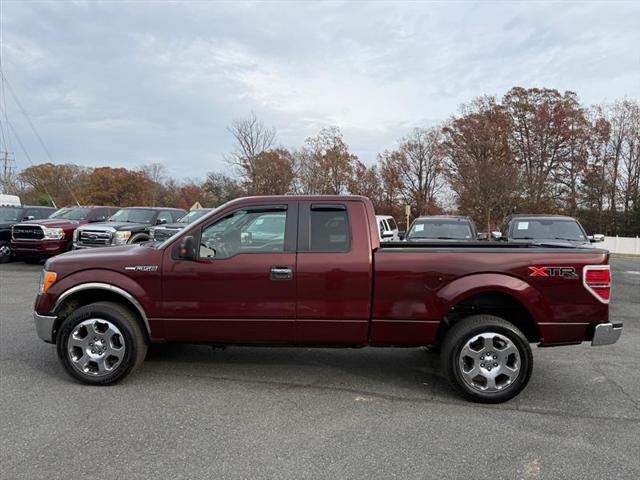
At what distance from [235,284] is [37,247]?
11.2 metres

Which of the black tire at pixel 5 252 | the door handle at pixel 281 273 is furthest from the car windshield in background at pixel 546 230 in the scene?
the black tire at pixel 5 252

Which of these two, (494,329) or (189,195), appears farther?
(189,195)

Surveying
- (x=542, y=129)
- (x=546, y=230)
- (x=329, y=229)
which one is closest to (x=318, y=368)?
(x=329, y=229)

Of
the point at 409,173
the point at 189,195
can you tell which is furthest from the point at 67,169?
the point at 409,173

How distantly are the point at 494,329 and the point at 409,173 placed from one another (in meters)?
49.8

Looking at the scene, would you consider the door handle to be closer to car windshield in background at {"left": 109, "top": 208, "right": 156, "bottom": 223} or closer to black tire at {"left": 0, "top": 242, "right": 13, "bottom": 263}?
car windshield in background at {"left": 109, "top": 208, "right": 156, "bottom": 223}

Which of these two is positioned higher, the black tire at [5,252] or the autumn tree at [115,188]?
the autumn tree at [115,188]

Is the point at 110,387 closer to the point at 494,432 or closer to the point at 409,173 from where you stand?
the point at 494,432

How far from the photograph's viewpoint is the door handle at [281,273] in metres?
4.23

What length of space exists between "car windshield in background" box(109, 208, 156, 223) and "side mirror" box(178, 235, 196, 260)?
11.6 m

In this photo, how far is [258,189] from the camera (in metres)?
44.4

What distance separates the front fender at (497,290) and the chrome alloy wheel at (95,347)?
10.0ft

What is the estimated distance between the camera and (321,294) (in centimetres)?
423

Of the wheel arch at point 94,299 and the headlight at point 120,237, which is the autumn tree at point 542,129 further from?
the wheel arch at point 94,299
